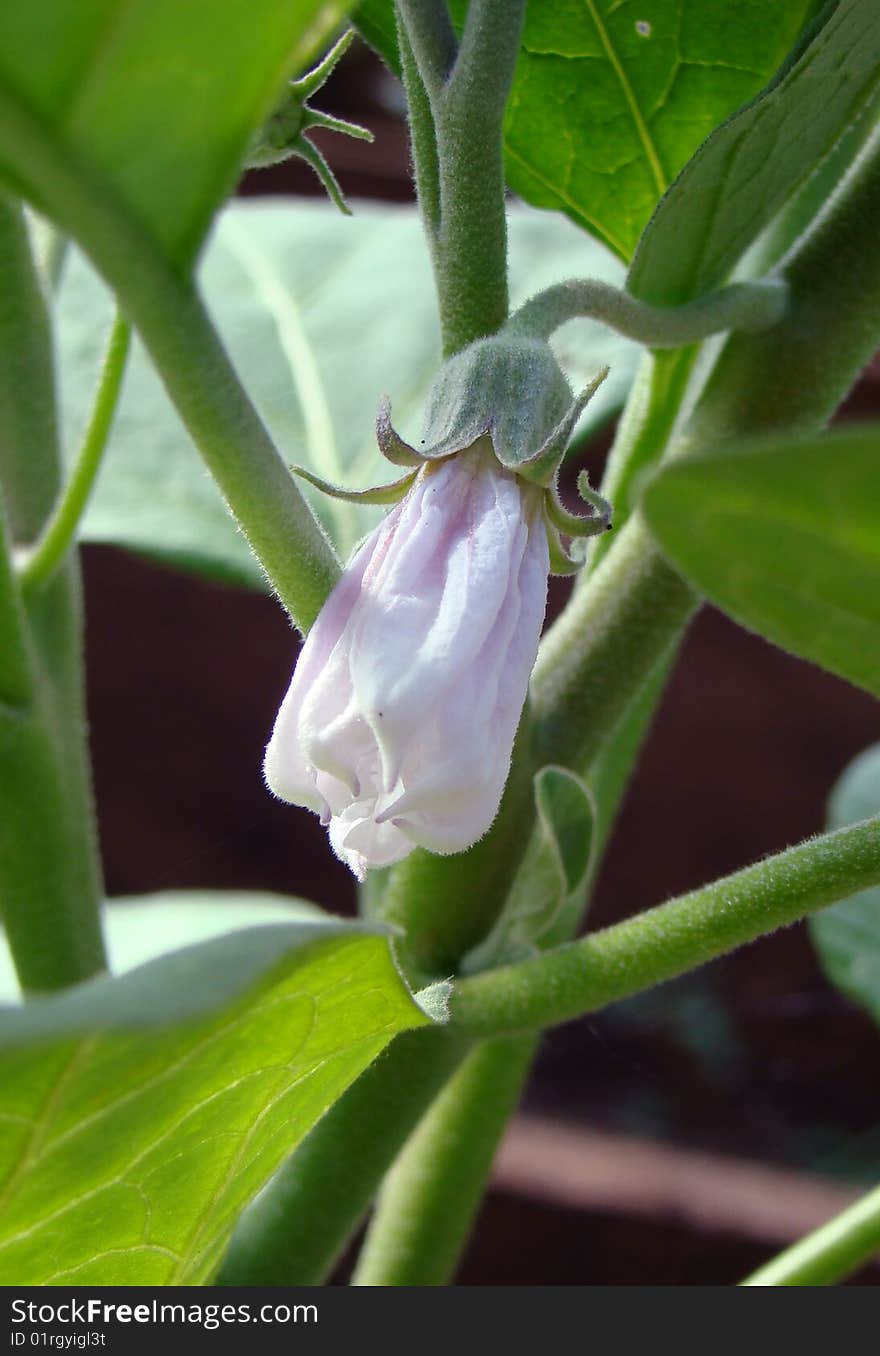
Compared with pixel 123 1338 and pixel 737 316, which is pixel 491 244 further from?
pixel 123 1338

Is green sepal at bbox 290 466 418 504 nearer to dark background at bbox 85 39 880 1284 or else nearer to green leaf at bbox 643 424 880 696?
green leaf at bbox 643 424 880 696

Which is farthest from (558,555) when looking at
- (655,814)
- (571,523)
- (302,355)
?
(655,814)

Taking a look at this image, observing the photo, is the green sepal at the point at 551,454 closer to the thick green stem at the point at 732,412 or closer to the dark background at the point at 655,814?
the thick green stem at the point at 732,412

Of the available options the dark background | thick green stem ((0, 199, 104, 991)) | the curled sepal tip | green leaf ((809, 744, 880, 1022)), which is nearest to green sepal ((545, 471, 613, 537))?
the curled sepal tip

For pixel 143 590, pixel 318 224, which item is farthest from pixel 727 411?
pixel 143 590

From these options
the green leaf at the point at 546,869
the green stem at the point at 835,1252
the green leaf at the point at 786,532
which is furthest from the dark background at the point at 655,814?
the green leaf at the point at 786,532

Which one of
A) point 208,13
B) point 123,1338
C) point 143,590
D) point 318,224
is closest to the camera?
point 208,13
